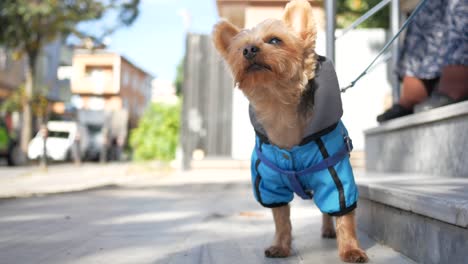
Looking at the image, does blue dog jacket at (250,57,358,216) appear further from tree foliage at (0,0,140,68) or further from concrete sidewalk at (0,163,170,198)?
tree foliage at (0,0,140,68)

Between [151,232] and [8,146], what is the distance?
55.5 feet

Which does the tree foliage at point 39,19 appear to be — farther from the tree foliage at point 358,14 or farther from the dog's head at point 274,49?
the dog's head at point 274,49

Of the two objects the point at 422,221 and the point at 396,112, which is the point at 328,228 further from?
the point at 396,112

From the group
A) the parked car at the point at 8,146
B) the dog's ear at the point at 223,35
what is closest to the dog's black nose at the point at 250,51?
the dog's ear at the point at 223,35

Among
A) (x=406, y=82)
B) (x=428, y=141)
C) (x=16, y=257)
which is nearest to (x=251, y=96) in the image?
(x=16, y=257)

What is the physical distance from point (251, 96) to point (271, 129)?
20 centimetres

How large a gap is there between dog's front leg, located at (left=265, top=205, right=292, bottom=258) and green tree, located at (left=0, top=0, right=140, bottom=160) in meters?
18.8

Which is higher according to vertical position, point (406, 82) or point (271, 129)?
point (406, 82)

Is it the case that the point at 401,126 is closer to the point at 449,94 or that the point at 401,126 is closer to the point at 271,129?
the point at 449,94

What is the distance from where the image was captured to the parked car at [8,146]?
58.5 ft

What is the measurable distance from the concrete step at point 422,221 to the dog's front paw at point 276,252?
21.3 inches

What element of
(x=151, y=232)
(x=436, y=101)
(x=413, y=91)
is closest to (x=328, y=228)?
(x=151, y=232)

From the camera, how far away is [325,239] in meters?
2.98

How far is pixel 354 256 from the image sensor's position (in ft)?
7.54
